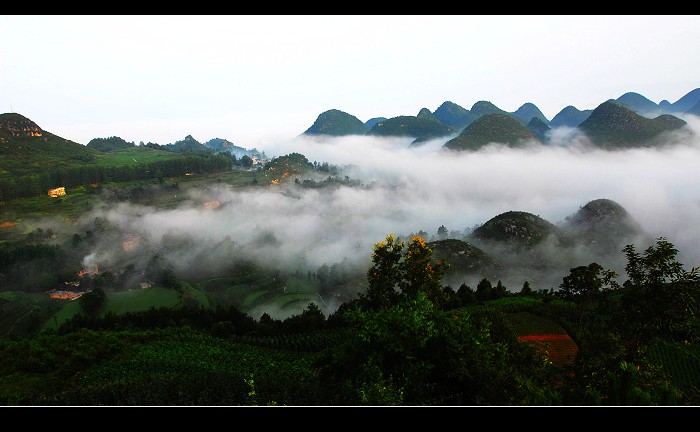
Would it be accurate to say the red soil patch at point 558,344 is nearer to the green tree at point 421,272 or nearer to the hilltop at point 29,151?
the green tree at point 421,272

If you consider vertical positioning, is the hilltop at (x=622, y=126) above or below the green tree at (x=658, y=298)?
above

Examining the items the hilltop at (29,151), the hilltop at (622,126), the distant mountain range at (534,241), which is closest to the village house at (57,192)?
the hilltop at (29,151)

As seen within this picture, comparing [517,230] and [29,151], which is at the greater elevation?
[29,151]

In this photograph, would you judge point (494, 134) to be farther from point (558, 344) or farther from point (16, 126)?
point (16, 126)

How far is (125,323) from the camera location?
44.4 metres

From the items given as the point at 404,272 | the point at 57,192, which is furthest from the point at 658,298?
the point at 57,192

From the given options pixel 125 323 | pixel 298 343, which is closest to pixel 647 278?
pixel 298 343

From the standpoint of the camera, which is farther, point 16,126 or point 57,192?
point 16,126

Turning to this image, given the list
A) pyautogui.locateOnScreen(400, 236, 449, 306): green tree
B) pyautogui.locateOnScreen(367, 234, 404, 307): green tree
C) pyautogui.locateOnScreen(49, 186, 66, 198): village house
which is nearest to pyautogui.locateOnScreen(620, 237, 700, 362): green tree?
pyautogui.locateOnScreen(400, 236, 449, 306): green tree

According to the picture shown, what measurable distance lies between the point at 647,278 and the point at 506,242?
92689mm

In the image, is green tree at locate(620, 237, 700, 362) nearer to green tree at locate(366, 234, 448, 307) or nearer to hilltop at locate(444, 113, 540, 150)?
green tree at locate(366, 234, 448, 307)

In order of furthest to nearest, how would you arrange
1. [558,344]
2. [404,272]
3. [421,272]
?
[558,344]
[404,272]
[421,272]
